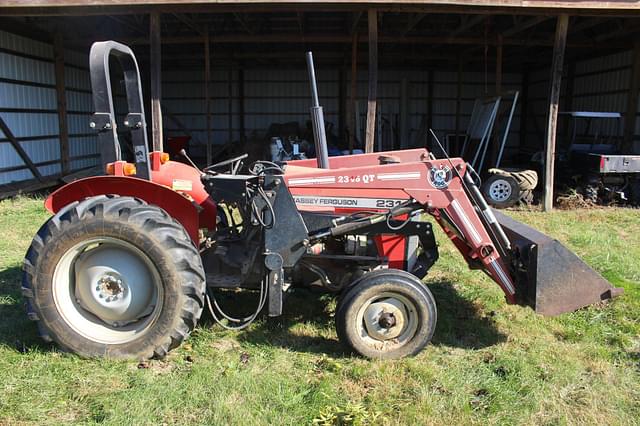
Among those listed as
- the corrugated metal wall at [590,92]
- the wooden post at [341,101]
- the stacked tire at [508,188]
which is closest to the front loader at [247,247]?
the stacked tire at [508,188]

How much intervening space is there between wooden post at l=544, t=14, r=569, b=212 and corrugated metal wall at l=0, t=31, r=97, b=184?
10.1m

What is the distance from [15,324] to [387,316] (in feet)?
9.04

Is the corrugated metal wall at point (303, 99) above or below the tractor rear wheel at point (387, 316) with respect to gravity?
above

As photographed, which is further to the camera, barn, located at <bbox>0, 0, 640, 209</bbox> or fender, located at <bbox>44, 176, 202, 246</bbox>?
barn, located at <bbox>0, 0, 640, 209</bbox>

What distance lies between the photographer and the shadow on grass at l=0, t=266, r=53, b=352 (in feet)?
12.0

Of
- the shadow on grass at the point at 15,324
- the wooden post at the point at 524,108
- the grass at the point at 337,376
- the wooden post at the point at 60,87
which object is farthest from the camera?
the wooden post at the point at 524,108

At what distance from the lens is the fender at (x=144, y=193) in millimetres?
3633

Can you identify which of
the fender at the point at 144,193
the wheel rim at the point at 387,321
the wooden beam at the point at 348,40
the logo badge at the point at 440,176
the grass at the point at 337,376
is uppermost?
the wooden beam at the point at 348,40

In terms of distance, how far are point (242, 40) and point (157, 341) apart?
9.56 meters

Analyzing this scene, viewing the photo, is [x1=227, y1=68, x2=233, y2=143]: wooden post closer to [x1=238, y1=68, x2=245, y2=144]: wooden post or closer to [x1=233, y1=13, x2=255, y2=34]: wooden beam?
[x1=238, y1=68, x2=245, y2=144]: wooden post

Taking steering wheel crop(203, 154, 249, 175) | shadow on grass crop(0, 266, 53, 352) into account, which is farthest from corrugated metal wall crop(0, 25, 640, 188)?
steering wheel crop(203, 154, 249, 175)

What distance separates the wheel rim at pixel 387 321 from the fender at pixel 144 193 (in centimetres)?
128

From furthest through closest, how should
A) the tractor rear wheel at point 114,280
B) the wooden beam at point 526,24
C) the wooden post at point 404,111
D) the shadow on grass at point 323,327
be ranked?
the wooden post at point 404,111
the wooden beam at point 526,24
the shadow on grass at point 323,327
the tractor rear wheel at point 114,280

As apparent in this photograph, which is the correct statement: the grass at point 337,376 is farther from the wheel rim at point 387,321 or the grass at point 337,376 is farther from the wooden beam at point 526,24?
the wooden beam at point 526,24
